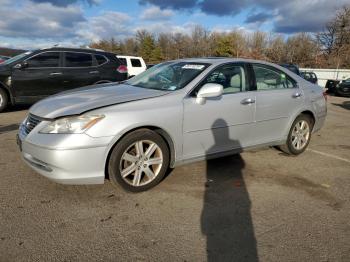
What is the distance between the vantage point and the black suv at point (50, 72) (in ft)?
28.6

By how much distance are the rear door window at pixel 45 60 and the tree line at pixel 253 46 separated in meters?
43.9

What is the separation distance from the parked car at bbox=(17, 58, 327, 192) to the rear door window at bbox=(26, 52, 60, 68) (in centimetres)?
490

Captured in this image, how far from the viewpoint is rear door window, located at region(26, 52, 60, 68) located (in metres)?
8.92

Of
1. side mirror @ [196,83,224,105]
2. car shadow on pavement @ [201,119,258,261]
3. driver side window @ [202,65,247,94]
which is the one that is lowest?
car shadow on pavement @ [201,119,258,261]

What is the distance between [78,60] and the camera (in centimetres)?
958

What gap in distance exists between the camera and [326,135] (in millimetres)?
7582

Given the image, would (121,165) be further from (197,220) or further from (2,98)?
(2,98)

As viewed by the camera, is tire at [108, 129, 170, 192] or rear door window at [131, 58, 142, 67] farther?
rear door window at [131, 58, 142, 67]

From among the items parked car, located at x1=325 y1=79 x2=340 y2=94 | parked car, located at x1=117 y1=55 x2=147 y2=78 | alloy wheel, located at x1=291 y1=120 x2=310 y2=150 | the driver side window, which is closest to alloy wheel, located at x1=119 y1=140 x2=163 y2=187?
the driver side window

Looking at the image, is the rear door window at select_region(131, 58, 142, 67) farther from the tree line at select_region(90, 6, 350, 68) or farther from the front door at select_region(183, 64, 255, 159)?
the tree line at select_region(90, 6, 350, 68)

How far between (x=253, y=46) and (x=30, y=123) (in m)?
73.7

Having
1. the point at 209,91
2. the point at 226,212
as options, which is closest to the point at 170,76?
the point at 209,91

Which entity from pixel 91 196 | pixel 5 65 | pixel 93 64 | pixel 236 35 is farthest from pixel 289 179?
pixel 236 35

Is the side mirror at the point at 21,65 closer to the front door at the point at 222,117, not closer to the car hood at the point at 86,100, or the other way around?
the car hood at the point at 86,100
